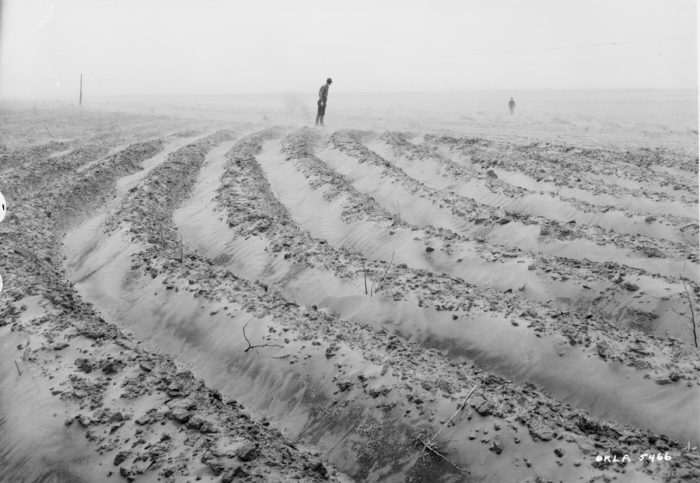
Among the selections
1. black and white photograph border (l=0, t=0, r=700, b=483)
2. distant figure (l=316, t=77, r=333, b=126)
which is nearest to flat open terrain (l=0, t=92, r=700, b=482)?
black and white photograph border (l=0, t=0, r=700, b=483)

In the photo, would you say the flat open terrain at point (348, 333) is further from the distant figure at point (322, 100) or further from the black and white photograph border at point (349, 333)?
the distant figure at point (322, 100)

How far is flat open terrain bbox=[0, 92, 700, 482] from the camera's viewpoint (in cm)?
295

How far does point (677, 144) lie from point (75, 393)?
16.8 m

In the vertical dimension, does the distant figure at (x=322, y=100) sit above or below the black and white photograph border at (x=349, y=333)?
above

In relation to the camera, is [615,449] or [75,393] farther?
[75,393]

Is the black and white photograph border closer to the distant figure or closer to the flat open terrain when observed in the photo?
the flat open terrain

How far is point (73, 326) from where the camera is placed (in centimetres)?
407

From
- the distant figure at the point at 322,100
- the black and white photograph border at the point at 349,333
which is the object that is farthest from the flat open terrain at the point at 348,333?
the distant figure at the point at 322,100

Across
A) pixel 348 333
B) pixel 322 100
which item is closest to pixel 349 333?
pixel 348 333

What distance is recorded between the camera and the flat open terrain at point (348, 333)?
9.66 ft

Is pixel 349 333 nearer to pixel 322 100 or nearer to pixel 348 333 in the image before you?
pixel 348 333

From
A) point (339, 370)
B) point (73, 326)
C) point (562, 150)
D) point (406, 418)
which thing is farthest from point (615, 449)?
point (562, 150)

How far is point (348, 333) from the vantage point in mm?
4168

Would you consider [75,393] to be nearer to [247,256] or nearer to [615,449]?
[247,256]
